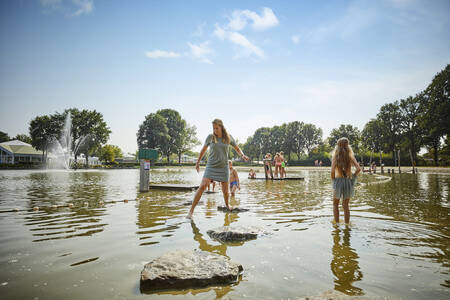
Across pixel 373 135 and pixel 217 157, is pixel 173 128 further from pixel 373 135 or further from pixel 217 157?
pixel 217 157

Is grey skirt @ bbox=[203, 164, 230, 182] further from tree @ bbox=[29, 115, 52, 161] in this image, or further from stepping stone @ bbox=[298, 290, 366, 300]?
tree @ bbox=[29, 115, 52, 161]

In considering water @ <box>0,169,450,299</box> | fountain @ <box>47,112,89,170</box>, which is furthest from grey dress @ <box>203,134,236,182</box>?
fountain @ <box>47,112,89,170</box>

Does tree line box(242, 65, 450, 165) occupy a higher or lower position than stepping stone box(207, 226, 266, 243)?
higher

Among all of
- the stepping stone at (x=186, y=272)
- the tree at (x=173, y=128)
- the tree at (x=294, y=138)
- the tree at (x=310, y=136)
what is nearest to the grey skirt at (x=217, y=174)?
the stepping stone at (x=186, y=272)

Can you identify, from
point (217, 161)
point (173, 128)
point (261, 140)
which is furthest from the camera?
point (261, 140)

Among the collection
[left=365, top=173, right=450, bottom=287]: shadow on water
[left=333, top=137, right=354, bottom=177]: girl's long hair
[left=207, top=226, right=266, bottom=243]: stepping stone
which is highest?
[left=333, top=137, right=354, bottom=177]: girl's long hair

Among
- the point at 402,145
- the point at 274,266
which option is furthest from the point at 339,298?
the point at 402,145

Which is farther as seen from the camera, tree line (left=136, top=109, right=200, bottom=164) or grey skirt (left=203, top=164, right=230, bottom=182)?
tree line (left=136, top=109, right=200, bottom=164)

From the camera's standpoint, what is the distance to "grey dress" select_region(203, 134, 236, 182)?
5.85m

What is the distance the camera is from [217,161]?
19.2 ft

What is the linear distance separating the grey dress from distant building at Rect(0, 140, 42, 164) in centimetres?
7805

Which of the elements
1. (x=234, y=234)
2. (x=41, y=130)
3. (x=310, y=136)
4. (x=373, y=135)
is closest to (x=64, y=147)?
(x=41, y=130)

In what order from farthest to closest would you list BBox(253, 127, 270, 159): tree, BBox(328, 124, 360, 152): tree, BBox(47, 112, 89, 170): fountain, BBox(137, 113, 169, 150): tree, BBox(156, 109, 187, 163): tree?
BBox(253, 127, 270, 159): tree < BBox(328, 124, 360, 152): tree < BBox(156, 109, 187, 163): tree < BBox(137, 113, 169, 150): tree < BBox(47, 112, 89, 170): fountain

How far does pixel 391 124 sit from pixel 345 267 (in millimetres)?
75757
